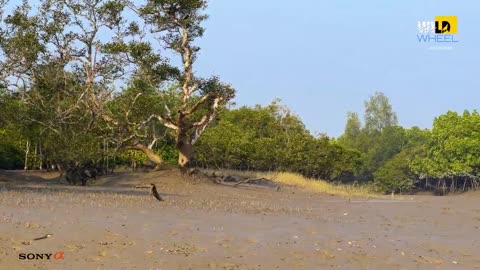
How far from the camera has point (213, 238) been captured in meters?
8.89

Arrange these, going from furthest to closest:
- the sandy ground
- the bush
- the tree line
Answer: the bush, the tree line, the sandy ground

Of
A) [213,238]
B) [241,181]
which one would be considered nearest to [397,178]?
[241,181]

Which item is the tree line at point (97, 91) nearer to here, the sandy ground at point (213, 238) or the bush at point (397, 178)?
the sandy ground at point (213, 238)

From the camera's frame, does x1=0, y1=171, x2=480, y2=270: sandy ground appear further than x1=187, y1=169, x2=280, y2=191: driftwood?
No

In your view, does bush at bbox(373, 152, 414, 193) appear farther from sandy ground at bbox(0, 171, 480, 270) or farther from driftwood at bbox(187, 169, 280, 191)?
sandy ground at bbox(0, 171, 480, 270)

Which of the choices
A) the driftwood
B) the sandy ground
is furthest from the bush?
the sandy ground

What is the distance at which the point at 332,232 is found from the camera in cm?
1034

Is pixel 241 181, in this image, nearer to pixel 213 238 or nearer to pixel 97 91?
pixel 97 91

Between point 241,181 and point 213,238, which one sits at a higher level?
point 241,181

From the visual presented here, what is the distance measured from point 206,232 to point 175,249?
1.27 m

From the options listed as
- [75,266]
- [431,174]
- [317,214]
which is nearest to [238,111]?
[431,174]

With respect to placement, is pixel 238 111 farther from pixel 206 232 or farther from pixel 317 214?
pixel 206 232

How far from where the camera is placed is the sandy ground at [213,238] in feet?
25.0

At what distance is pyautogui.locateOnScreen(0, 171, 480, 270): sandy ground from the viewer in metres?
7.61
